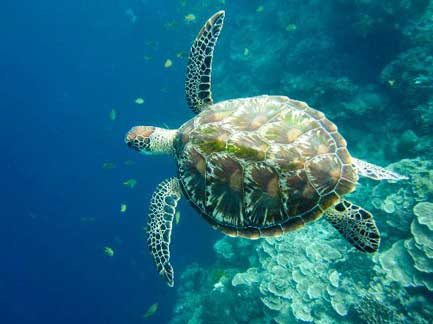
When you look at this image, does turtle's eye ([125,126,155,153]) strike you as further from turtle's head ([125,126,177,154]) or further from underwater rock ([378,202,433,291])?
underwater rock ([378,202,433,291])

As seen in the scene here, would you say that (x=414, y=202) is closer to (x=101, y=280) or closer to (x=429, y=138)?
(x=429, y=138)

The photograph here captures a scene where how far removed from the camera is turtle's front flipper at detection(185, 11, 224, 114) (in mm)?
4051

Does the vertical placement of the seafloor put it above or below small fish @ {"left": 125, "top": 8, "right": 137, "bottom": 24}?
below

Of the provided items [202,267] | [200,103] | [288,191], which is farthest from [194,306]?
[288,191]

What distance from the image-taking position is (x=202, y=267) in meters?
11.6

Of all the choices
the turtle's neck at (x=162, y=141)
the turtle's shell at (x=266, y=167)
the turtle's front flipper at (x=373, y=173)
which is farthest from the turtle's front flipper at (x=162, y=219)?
the turtle's front flipper at (x=373, y=173)

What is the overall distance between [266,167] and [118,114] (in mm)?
24915

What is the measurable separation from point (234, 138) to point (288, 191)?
2.35 ft

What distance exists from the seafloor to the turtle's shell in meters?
2.62

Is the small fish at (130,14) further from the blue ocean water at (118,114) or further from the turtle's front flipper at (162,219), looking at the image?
the turtle's front flipper at (162,219)

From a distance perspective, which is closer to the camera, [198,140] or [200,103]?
[198,140]

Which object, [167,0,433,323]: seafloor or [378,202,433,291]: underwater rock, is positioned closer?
[378,202,433,291]: underwater rock

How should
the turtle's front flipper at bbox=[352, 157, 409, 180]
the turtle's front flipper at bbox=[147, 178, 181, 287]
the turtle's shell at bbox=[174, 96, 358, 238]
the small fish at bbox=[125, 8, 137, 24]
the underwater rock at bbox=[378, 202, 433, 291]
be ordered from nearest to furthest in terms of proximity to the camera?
the turtle's shell at bbox=[174, 96, 358, 238], the turtle's front flipper at bbox=[352, 157, 409, 180], the turtle's front flipper at bbox=[147, 178, 181, 287], the underwater rock at bbox=[378, 202, 433, 291], the small fish at bbox=[125, 8, 137, 24]

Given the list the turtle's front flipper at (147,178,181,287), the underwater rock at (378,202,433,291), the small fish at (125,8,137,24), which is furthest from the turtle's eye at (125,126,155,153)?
the small fish at (125,8,137,24)
